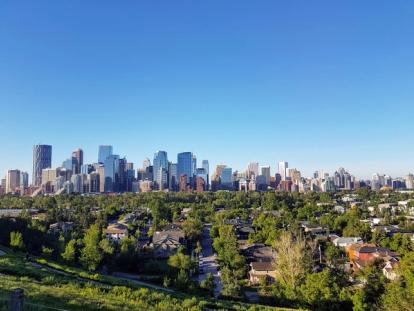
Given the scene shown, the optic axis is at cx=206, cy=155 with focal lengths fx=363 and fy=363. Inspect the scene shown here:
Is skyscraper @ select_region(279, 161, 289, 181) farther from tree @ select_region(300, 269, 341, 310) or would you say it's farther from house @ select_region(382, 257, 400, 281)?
tree @ select_region(300, 269, 341, 310)

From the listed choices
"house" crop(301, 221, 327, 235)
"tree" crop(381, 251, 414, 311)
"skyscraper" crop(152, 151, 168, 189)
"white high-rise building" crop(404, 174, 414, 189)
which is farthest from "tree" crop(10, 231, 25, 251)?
"white high-rise building" crop(404, 174, 414, 189)

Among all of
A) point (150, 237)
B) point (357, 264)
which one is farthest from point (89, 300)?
point (150, 237)

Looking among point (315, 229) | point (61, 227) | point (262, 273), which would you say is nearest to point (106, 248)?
point (262, 273)

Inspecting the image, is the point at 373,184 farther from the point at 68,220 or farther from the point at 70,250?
the point at 70,250

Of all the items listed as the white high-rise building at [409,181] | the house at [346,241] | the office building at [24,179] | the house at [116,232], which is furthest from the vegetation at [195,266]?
the white high-rise building at [409,181]

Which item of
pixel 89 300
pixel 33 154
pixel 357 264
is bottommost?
pixel 357 264

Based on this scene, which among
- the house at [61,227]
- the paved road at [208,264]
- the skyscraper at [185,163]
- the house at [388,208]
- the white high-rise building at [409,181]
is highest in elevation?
the skyscraper at [185,163]

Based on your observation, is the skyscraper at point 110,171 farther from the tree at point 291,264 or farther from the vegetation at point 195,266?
the tree at point 291,264
